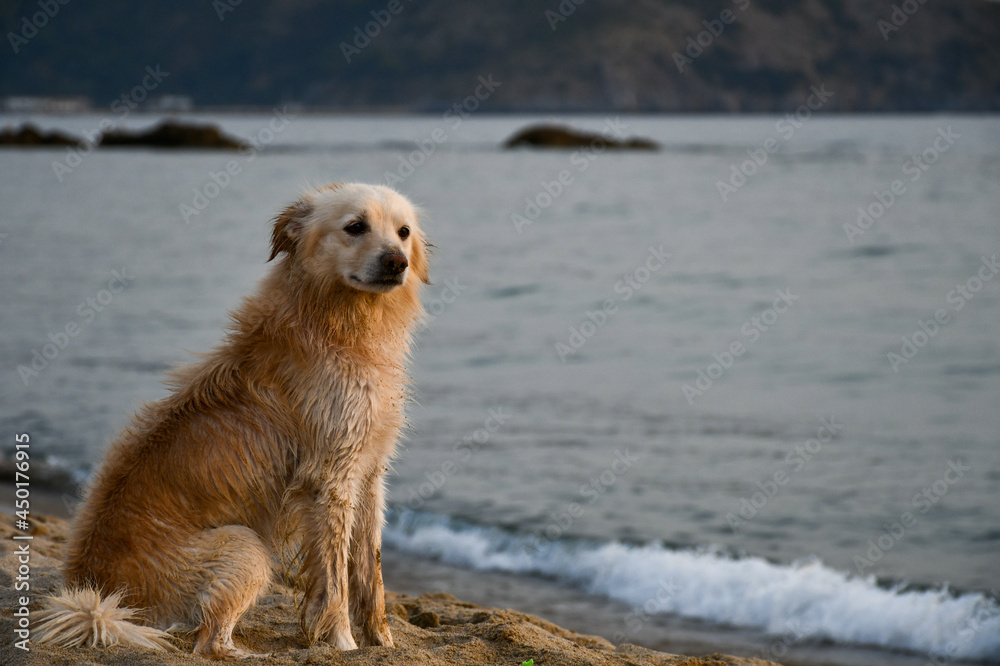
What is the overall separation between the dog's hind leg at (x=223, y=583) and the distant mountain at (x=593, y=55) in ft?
467

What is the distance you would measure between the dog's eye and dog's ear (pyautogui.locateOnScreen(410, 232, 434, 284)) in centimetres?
33

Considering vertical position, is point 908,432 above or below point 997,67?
below

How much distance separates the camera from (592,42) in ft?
504

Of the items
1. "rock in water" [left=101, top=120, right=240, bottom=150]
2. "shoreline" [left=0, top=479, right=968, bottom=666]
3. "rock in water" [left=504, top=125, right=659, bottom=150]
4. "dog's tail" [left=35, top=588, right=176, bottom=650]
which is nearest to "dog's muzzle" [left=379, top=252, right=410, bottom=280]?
"dog's tail" [left=35, top=588, right=176, bottom=650]

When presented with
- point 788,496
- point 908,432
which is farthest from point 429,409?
point 908,432

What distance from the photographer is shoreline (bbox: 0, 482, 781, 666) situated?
3871 mm

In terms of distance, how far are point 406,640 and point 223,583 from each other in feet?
3.49

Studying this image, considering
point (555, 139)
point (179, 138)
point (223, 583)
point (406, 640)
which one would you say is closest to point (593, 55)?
point (555, 139)

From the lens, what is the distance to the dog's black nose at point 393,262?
4.18 meters

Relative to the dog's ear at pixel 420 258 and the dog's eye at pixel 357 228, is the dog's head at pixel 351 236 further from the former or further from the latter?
the dog's ear at pixel 420 258

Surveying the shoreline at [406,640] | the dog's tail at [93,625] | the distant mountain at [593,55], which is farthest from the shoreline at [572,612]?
the distant mountain at [593,55]

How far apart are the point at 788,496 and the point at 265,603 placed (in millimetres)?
4954

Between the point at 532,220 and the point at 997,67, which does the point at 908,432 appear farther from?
the point at 997,67

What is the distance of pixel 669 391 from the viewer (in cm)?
1145
